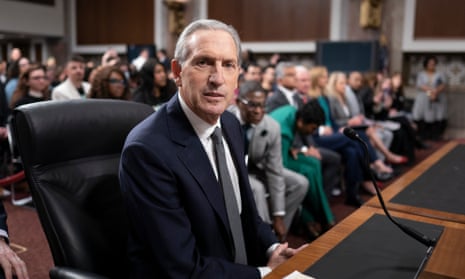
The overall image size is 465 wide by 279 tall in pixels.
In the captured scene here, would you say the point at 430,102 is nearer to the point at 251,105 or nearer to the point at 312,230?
the point at 312,230

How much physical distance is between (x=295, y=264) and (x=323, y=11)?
9130 mm

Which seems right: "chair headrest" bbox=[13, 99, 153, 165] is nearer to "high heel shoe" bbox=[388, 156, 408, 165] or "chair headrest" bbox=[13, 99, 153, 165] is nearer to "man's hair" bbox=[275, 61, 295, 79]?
"man's hair" bbox=[275, 61, 295, 79]

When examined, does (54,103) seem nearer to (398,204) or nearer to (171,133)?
(171,133)

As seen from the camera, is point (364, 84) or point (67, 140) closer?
point (67, 140)

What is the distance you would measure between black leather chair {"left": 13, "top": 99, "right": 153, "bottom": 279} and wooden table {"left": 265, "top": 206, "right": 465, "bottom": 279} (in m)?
0.50

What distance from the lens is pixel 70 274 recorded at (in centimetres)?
124

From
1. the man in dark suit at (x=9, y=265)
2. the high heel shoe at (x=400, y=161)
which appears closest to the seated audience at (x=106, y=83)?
the man in dark suit at (x=9, y=265)

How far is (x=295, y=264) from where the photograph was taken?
118 cm

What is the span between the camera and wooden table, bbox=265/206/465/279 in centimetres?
101

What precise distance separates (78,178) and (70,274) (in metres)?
0.30

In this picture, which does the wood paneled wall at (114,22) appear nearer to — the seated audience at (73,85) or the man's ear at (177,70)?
the seated audience at (73,85)

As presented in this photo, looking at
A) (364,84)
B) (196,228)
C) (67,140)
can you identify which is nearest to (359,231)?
(196,228)

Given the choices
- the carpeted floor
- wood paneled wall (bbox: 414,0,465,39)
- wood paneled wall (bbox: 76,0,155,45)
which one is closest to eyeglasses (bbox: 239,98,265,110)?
the carpeted floor

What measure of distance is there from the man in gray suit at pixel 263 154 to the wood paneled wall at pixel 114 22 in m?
9.07
